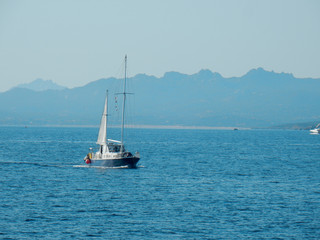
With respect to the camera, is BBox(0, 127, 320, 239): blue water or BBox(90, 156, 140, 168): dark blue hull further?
BBox(90, 156, 140, 168): dark blue hull

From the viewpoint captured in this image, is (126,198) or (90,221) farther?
(126,198)

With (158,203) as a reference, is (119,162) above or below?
above

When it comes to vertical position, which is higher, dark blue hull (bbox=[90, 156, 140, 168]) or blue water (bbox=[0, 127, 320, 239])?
dark blue hull (bbox=[90, 156, 140, 168])

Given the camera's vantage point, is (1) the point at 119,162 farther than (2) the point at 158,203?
Yes

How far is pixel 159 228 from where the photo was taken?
44.7 meters

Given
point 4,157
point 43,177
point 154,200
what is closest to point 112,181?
point 43,177

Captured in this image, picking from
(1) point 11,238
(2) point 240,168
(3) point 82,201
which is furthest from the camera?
(2) point 240,168

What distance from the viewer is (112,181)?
70.3 metres

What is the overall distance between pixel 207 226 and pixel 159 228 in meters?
3.64

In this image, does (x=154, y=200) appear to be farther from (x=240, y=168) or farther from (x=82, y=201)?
(x=240, y=168)

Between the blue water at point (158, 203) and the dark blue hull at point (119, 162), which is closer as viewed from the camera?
the blue water at point (158, 203)

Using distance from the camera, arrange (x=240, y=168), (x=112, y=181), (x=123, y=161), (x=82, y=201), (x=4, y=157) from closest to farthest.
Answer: (x=82, y=201) → (x=112, y=181) → (x=123, y=161) → (x=240, y=168) → (x=4, y=157)

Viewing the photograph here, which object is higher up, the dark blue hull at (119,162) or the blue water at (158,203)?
the dark blue hull at (119,162)

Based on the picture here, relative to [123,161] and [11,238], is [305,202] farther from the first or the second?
[123,161]
